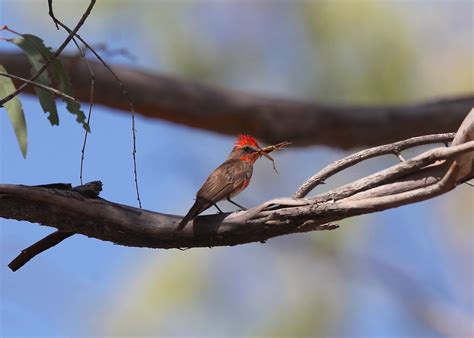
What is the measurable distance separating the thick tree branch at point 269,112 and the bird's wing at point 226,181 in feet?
7.85

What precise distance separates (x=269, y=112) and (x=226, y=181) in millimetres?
2761

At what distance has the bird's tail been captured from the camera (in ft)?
7.95

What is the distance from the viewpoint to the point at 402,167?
2229 millimetres

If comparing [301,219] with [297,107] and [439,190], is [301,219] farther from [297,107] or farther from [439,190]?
[297,107]

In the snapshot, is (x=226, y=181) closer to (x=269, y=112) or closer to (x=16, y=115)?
(x=16, y=115)

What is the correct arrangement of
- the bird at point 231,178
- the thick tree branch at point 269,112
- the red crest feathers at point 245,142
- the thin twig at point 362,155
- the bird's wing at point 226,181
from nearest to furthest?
the thin twig at point 362,155 → the bird at point 231,178 → the bird's wing at point 226,181 → the red crest feathers at point 245,142 → the thick tree branch at point 269,112

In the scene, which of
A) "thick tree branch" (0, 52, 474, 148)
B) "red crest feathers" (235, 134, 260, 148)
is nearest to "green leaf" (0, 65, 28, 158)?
"red crest feathers" (235, 134, 260, 148)

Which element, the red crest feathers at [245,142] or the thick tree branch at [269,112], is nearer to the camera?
the red crest feathers at [245,142]

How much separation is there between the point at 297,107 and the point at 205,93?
70 cm

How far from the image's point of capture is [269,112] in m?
6.26

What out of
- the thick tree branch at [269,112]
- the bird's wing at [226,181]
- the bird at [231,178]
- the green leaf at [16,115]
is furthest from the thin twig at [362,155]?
the thick tree branch at [269,112]

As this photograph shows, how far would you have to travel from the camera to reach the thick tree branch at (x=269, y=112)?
6191mm

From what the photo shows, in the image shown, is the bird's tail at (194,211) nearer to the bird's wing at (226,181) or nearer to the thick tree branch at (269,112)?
the bird's wing at (226,181)

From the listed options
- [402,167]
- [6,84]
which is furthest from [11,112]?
[402,167]
